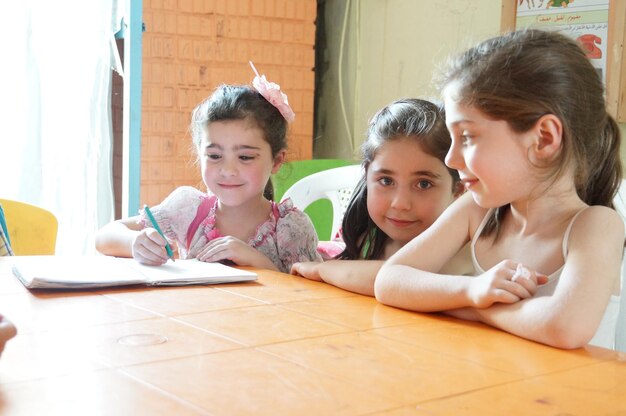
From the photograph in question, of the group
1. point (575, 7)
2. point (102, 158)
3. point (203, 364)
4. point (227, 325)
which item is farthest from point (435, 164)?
point (102, 158)

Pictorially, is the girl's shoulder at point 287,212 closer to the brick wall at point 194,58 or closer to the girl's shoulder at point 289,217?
the girl's shoulder at point 289,217

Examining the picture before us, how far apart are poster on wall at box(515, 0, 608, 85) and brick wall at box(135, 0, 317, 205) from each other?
3.29 ft

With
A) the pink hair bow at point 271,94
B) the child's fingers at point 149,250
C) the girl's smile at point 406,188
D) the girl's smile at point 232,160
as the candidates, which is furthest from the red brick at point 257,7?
the child's fingers at point 149,250

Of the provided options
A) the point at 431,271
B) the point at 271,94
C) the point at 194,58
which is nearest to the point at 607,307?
the point at 431,271

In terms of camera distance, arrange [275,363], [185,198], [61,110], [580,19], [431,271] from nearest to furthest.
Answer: [275,363]
[431,271]
[185,198]
[580,19]
[61,110]

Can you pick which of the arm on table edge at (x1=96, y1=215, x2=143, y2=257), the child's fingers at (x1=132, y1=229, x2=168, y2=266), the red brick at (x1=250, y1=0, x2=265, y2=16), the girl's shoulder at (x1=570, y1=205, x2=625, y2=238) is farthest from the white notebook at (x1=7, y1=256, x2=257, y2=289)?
the red brick at (x1=250, y1=0, x2=265, y2=16)

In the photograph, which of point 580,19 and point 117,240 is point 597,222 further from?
point 580,19

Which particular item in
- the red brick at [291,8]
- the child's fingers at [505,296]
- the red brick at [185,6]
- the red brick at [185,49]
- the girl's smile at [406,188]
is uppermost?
the red brick at [291,8]

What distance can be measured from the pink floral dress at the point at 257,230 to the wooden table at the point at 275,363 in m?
0.78

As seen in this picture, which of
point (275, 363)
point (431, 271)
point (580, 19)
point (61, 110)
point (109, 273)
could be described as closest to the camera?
point (275, 363)

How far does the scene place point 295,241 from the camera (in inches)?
77.8

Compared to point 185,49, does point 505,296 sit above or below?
below

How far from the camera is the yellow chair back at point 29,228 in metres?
2.07

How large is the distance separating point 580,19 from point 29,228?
172 cm
